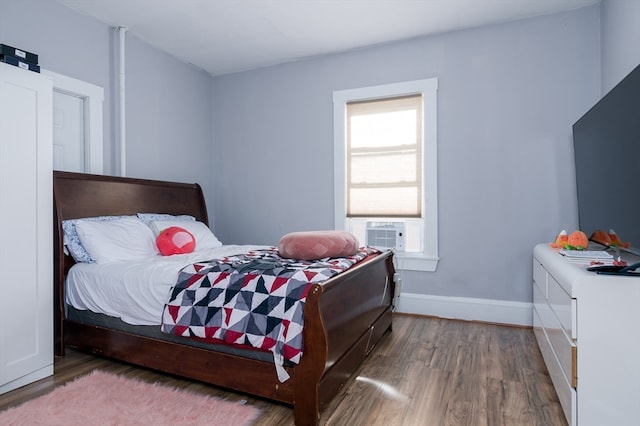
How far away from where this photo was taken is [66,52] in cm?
295

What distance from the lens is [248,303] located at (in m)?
1.87

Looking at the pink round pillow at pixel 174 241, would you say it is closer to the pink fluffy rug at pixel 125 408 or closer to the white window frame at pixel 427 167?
the pink fluffy rug at pixel 125 408

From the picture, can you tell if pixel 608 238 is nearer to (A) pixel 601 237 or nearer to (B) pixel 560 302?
(A) pixel 601 237

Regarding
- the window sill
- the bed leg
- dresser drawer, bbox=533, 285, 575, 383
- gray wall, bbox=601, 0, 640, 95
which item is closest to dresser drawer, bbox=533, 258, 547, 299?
dresser drawer, bbox=533, 285, 575, 383

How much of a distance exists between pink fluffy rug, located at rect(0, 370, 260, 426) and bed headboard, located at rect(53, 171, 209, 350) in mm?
743

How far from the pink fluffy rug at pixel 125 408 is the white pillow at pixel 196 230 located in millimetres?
1342

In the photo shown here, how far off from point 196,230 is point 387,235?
1853 mm

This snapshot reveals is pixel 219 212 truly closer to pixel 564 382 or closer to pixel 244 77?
pixel 244 77

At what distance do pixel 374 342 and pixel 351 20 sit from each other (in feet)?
8.84

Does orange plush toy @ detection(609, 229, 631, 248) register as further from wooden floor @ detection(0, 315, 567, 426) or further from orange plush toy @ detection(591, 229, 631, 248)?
wooden floor @ detection(0, 315, 567, 426)

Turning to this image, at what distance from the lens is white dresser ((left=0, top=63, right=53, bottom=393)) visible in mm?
2037

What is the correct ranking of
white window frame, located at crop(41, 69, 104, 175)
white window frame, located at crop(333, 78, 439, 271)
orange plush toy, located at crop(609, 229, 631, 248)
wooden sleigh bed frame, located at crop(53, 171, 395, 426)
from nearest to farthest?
wooden sleigh bed frame, located at crop(53, 171, 395, 426) < orange plush toy, located at crop(609, 229, 631, 248) < white window frame, located at crop(41, 69, 104, 175) < white window frame, located at crop(333, 78, 439, 271)

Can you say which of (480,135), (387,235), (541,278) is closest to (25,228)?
(387,235)

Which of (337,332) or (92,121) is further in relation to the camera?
(92,121)
